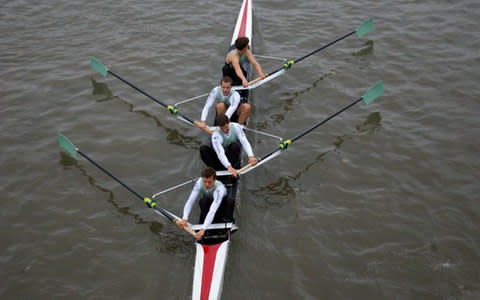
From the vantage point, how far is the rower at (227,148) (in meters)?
7.90

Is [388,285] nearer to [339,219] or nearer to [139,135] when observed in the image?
[339,219]

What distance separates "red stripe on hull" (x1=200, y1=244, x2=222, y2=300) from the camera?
6230mm

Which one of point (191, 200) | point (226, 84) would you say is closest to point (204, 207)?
point (191, 200)

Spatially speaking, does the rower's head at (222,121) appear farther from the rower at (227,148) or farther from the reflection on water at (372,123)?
the reflection on water at (372,123)

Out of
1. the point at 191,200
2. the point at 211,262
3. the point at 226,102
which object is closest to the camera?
the point at 211,262

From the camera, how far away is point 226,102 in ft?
30.2

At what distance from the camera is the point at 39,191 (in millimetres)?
8359

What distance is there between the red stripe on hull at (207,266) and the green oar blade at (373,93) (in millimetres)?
5623

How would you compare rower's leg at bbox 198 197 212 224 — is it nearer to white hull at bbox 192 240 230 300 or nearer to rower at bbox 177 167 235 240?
rower at bbox 177 167 235 240

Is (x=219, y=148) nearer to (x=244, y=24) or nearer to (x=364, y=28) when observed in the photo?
(x=244, y=24)

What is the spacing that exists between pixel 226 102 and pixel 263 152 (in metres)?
1.47

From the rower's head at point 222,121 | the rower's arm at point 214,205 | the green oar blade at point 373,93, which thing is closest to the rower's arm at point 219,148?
the rower's head at point 222,121

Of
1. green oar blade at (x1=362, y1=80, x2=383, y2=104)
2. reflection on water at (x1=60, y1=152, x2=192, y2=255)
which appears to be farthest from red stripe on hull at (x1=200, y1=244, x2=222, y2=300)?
green oar blade at (x1=362, y1=80, x2=383, y2=104)

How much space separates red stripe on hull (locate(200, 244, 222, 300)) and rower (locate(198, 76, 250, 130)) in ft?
9.75
